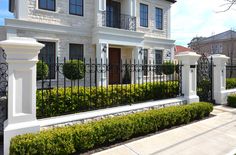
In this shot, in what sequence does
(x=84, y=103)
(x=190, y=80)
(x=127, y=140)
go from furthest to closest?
(x=190, y=80), (x=84, y=103), (x=127, y=140)

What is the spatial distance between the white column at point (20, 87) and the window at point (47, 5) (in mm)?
8673

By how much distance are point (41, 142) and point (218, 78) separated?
28.7 ft

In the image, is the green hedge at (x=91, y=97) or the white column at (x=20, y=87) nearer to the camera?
the white column at (x=20, y=87)

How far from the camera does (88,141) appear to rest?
4402mm

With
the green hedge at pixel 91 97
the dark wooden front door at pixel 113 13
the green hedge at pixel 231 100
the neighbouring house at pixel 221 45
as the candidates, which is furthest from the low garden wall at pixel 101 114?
the neighbouring house at pixel 221 45

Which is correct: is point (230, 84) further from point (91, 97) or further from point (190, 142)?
point (91, 97)

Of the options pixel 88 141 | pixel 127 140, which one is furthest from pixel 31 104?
pixel 127 140

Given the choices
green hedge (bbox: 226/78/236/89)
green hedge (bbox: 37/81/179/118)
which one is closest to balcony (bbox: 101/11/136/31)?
green hedge (bbox: 226/78/236/89)

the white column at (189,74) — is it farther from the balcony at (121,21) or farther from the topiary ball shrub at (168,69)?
the balcony at (121,21)

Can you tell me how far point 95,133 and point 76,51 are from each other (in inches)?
365

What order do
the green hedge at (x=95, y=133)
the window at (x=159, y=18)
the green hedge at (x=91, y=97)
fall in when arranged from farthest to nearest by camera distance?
the window at (x=159, y=18), the green hedge at (x=91, y=97), the green hedge at (x=95, y=133)

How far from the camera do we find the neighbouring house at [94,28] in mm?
11234

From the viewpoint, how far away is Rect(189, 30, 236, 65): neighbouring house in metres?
31.4

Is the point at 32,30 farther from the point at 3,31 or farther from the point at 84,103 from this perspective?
the point at 84,103
